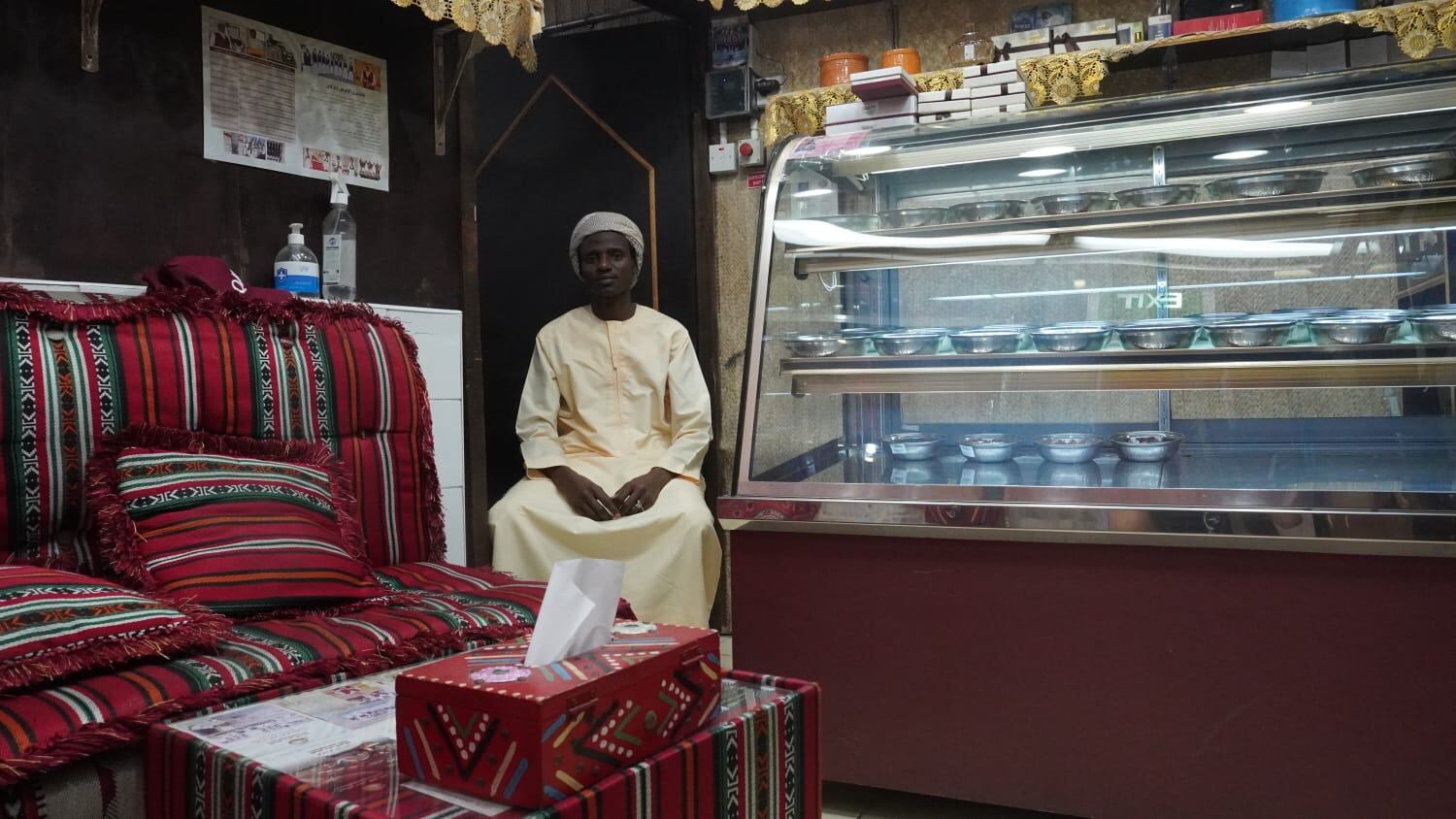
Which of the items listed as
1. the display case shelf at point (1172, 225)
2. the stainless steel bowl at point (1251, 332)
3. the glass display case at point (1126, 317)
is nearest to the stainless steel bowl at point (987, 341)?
the glass display case at point (1126, 317)

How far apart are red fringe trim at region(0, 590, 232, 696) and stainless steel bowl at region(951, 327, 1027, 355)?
165cm

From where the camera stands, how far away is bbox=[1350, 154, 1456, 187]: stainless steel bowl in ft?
6.95

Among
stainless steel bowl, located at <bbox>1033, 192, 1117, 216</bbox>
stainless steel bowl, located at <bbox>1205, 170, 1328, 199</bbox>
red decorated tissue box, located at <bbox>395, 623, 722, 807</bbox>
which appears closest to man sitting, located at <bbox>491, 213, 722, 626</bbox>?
stainless steel bowl, located at <bbox>1033, 192, 1117, 216</bbox>

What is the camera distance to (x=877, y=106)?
2.85 m

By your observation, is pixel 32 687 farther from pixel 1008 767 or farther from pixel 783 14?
pixel 783 14

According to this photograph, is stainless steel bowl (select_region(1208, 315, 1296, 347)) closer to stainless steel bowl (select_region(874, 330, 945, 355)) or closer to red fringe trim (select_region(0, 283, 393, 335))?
stainless steel bowl (select_region(874, 330, 945, 355))

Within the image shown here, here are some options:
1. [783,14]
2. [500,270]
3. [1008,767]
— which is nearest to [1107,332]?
[1008,767]

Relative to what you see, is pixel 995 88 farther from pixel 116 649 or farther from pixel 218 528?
pixel 116 649

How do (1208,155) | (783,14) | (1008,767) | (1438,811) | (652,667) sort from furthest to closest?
(783,14), (1208,155), (1008,767), (1438,811), (652,667)

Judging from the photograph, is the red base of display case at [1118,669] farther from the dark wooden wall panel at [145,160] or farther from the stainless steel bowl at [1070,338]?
the dark wooden wall panel at [145,160]

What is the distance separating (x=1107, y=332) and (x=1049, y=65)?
4.60 ft

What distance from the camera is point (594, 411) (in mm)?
3547

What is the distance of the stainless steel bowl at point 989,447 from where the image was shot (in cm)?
251

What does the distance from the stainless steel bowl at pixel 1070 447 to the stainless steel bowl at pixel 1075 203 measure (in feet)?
1.76
